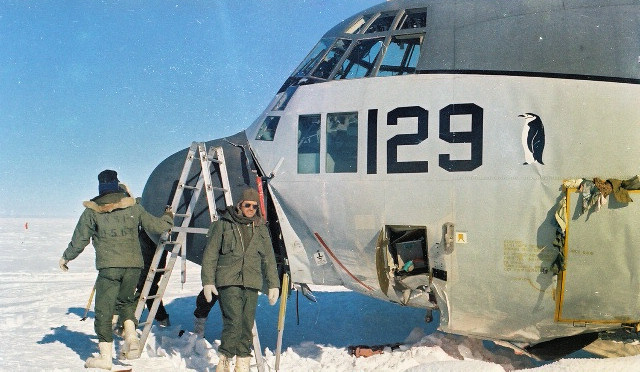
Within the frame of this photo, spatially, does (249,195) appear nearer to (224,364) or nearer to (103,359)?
(224,364)

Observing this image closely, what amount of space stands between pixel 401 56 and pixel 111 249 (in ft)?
11.8

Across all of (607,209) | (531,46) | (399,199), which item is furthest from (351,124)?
(607,209)

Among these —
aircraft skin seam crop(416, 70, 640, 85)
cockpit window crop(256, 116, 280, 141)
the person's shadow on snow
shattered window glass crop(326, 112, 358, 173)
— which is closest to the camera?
aircraft skin seam crop(416, 70, 640, 85)

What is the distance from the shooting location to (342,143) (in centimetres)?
A: 579

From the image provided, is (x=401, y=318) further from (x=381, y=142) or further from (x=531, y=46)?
(x=531, y=46)

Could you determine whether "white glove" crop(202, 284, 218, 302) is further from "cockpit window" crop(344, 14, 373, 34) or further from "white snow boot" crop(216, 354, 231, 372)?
"cockpit window" crop(344, 14, 373, 34)

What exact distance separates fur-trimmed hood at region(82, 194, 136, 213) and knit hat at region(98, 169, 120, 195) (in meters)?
0.08

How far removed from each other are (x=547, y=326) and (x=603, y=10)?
2.99m

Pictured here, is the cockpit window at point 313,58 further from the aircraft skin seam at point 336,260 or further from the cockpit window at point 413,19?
the aircraft skin seam at point 336,260

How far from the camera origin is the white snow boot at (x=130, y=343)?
6219 millimetres

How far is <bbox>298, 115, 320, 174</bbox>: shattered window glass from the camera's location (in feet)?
19.5

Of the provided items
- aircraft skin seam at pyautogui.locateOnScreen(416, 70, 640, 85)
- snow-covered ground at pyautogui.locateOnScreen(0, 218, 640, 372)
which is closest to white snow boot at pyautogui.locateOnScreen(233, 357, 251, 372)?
snow-covered ground at pyautogui.locateOnScreen(0, 218, 640, 372)

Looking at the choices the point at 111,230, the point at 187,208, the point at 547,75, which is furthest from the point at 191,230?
the point at 547,75

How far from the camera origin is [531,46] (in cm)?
525
